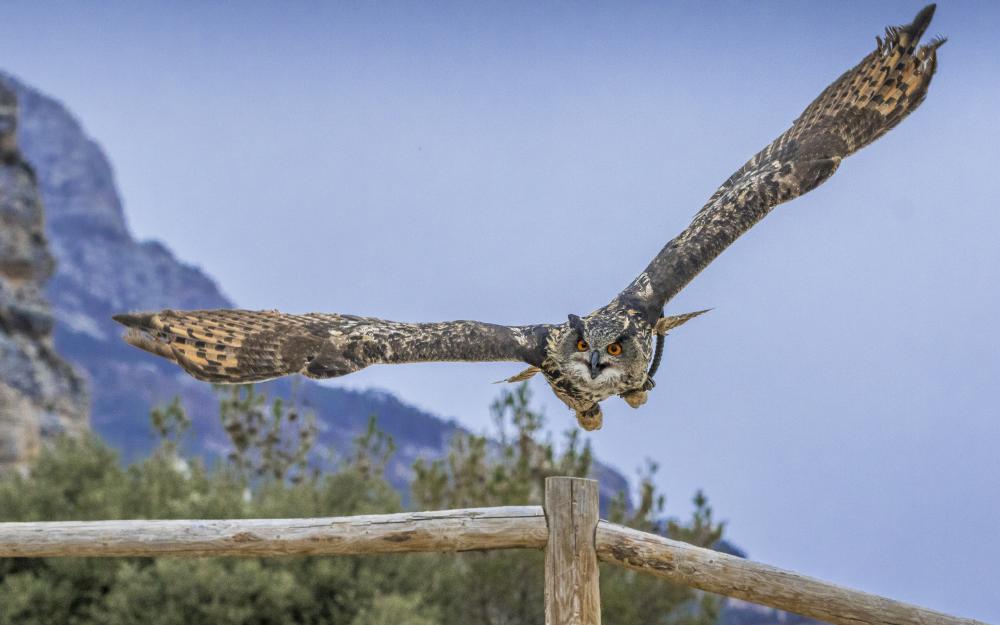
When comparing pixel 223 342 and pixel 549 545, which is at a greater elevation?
pixel 223 342

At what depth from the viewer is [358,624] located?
6.40 metres

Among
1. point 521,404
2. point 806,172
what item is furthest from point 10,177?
point 806,172

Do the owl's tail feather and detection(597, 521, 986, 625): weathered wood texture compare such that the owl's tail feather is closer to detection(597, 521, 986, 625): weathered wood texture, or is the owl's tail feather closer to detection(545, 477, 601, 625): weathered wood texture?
detection(545, 477, 601, 625): weathered wood texture

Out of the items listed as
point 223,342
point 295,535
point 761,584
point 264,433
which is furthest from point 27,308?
point 761,584

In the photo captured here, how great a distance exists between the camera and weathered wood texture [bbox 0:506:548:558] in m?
3.30

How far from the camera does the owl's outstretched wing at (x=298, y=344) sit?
331 cm

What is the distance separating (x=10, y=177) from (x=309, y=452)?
7.19 metres

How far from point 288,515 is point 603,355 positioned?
517 cm

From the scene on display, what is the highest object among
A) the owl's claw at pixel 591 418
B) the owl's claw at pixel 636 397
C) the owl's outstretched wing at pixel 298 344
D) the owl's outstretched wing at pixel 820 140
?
the owl's outstretched wing at pixel 820 140

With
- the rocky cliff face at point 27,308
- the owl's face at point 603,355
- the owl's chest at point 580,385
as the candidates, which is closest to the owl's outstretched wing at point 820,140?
the owl's face at point 603,355

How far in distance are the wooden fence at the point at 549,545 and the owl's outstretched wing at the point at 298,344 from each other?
50 centimetres

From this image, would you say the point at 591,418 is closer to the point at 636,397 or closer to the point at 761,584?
the point at 636,397

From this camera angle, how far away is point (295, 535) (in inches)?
135

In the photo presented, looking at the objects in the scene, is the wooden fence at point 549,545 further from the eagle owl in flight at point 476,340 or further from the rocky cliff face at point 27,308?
the rocky cliff face at point 27,308
